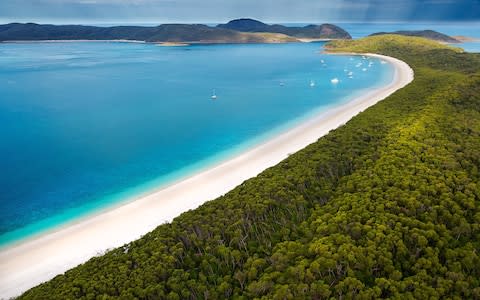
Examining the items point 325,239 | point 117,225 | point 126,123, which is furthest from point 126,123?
point 325,239

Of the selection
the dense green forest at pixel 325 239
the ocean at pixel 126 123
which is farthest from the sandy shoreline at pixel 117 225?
the dense green forest at pixel 325 239

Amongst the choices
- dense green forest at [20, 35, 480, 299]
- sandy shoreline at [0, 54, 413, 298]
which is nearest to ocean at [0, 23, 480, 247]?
sandy shoreline at [0, 54, 413, 298]

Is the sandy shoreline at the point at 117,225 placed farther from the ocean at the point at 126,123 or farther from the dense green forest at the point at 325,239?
the dense green forest at the point at 325,239

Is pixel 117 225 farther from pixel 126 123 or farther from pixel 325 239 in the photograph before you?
pixel 126 123

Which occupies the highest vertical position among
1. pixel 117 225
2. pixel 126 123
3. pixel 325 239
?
pixel 126 123

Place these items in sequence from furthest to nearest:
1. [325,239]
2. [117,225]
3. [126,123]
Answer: [126,123] < [117,225] < [325,239]

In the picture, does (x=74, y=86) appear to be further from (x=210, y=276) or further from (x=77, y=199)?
(x=210, y=276)
